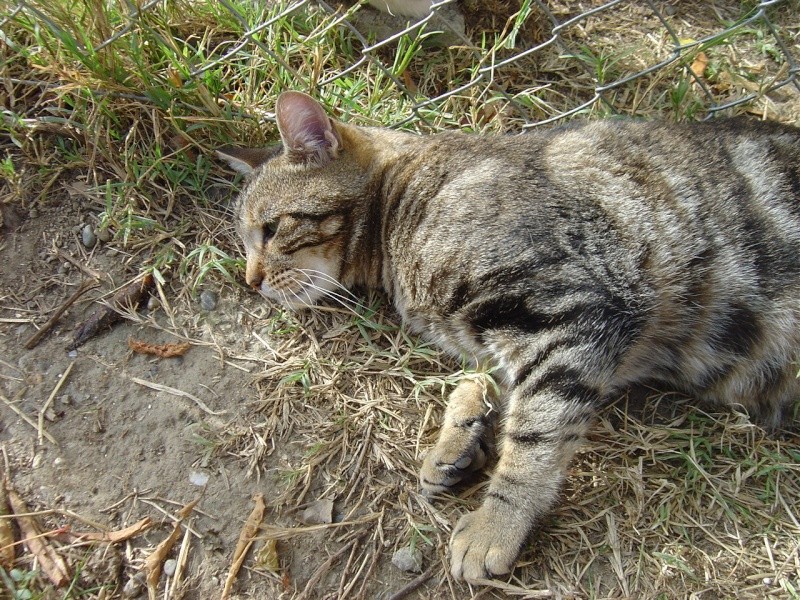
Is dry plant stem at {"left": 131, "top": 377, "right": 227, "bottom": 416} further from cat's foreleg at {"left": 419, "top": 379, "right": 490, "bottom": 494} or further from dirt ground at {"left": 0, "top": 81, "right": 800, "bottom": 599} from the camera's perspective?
cat's foreleg at {"left": 419, "top": 379, "right": 490, "bottom": 494}

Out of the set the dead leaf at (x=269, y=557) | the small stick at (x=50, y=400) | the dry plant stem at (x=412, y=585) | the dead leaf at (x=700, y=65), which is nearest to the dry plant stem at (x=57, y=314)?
the small stick at (x=50, y=400)

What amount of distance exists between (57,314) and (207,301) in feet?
1.89

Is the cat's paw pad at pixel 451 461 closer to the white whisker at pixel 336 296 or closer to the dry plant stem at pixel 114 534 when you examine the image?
the white whisker at pixel 336 296

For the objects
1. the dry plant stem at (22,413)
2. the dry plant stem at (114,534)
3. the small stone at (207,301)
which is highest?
the small stone at (207,301)

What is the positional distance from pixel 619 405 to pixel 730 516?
0.51 metres

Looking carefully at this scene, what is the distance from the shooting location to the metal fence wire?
2996 millimetres

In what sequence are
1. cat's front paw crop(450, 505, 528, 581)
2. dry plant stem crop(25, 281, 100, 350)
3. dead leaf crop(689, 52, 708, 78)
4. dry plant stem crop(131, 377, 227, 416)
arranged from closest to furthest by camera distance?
1. cat's front paw crop(450, 505, 528, 581)
2. dry plant stem crop(131, 377, 227, 416)
3. dry plant stem crop(25, 281, 100, 350)
4. dead leaf crop(689, 52, 708, 78)

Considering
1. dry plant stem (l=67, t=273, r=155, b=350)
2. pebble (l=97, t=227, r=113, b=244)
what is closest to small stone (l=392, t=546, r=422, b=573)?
dry plant stem (l=67, t=273, r=155, b=350)

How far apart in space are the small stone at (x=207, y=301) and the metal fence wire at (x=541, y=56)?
2.88 ft

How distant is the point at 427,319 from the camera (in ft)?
8.07

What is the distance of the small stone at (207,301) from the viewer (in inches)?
106

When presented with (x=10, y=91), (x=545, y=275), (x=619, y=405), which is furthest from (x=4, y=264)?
(x=619, y=405)

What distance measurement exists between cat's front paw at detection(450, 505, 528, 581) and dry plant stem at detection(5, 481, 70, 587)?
1.26 meters

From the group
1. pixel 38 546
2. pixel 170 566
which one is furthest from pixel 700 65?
pixel 38 546
